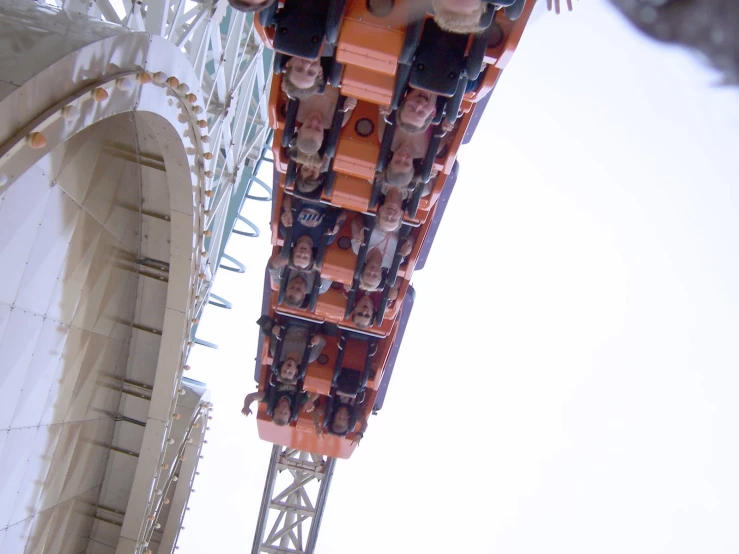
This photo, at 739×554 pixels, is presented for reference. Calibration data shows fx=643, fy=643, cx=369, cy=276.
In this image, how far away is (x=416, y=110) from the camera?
5594 millimetres

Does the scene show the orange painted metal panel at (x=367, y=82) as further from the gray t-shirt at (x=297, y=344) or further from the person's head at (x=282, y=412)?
the person's head at (x=282, y=412)

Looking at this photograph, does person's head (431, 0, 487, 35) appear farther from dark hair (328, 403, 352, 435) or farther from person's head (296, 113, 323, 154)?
dark hair (328, 403, 352, 435)

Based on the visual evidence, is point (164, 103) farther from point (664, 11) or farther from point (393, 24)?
point (664, 11)

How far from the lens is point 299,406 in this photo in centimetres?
970

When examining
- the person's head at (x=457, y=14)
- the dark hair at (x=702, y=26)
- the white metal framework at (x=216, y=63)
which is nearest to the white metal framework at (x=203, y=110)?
the white metal framework at (x=216, y=63)

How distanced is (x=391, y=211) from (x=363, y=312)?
5.72 ft

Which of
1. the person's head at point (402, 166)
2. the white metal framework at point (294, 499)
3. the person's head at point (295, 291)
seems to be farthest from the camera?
the white metal framework at point (294, 499)

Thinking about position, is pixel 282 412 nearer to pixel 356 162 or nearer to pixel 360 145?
pixel 356 162

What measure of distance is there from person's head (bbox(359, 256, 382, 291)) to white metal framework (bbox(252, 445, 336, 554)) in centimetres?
657

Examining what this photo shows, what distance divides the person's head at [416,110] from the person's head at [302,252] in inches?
84.6

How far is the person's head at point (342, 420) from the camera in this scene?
32.0 ft

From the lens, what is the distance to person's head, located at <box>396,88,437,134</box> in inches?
220

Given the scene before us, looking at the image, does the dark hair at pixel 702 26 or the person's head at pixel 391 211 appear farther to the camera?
the person's head at pixel 391 211

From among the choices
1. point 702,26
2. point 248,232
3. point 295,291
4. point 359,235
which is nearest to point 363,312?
point 295,291
